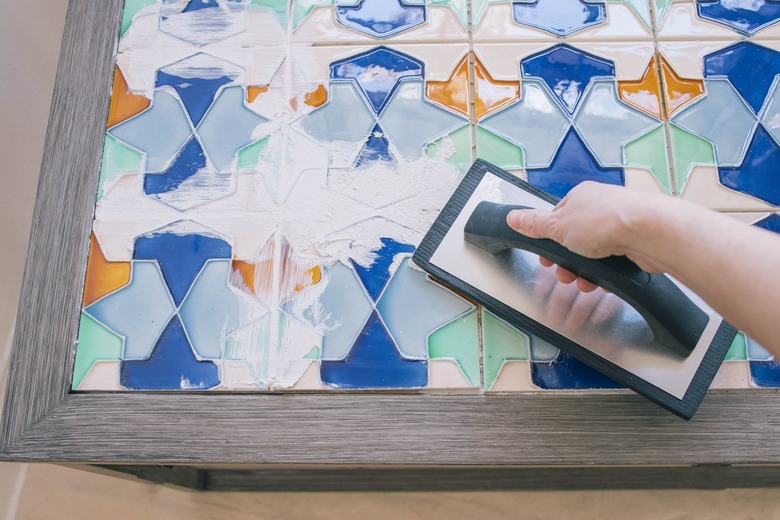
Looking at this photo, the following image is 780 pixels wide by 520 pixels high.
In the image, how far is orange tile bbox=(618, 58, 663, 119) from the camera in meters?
0.84

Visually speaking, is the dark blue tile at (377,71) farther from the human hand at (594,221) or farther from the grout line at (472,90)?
the human hand at (594,221)

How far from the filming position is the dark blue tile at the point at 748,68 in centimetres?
85

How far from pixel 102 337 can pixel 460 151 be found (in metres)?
0.53

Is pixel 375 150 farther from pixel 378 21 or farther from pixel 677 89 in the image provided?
pixel 677 89

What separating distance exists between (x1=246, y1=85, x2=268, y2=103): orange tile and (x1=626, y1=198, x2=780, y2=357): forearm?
547 mm

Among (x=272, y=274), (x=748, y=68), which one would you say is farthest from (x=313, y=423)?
(x=748, y=68)

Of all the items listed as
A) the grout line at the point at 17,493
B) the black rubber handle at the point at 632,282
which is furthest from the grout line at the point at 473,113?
the grout line at the point at 17,493

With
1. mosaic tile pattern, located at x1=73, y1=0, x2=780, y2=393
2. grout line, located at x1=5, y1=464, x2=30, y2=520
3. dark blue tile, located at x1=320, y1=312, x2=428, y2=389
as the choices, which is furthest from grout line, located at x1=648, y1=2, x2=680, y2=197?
grout line, located at x1=5, y1=464, x2=30, y2=520

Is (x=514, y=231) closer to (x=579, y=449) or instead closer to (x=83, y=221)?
(x=579, y=449)

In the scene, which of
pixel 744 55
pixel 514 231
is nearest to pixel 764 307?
pixel 514 231

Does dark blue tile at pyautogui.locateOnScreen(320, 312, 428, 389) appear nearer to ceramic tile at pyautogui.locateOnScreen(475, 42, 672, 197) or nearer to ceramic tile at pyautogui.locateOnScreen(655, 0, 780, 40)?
ceramic tile at pyautogui.locateOnScreen(475, 42, 672, 197)

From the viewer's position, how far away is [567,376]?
74 centimetres

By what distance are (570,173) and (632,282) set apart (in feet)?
0.76

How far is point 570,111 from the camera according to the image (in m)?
0.84
